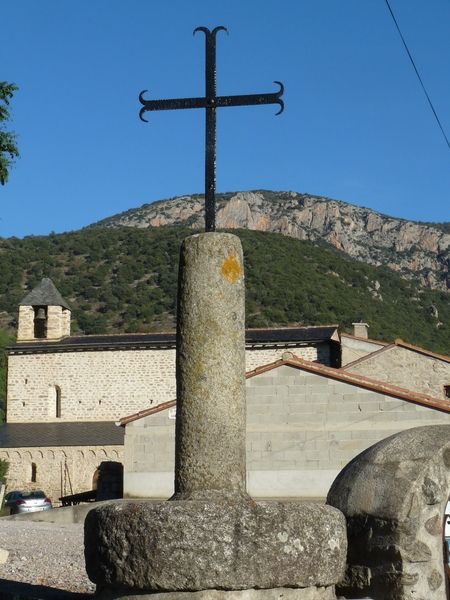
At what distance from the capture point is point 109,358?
135ft

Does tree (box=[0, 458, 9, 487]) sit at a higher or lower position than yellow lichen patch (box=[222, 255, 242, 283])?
lower

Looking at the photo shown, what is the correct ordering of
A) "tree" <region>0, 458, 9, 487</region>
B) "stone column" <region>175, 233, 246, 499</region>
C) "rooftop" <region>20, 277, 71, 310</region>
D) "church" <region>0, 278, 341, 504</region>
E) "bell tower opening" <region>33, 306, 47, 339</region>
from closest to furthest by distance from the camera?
"stone column" <region>175, 233, 246, 499</region> → "tree" <region>0, 458, 9, 487</region> → "church" <region>0, 278, 341, 504</region> → "rooftop" <region>20, 277, 71, 310</region> → "bell tower opening" <region>33, 306, 47, 339</region>

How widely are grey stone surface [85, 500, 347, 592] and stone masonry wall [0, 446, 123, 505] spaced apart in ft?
108

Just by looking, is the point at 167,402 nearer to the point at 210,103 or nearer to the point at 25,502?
the point at 25,502

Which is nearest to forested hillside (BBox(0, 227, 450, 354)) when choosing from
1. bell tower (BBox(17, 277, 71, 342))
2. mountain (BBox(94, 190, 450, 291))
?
bell tower (BBox(17, 277, 71, 342))

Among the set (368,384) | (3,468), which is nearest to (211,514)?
(368,384)

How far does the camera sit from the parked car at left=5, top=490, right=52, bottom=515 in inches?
1174

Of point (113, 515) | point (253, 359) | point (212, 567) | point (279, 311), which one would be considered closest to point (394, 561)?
point (212, 567)

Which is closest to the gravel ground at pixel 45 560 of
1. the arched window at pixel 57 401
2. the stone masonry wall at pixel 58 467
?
the stone masonry wall at pixel 58 467

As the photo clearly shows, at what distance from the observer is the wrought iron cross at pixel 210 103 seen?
5316mm

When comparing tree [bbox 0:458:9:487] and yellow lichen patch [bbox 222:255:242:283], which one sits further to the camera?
tree [bbox 0:458:9:487]

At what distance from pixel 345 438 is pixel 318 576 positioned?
668 inches

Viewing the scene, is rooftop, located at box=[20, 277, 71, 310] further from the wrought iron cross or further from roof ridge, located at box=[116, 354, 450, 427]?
the wrought iron cross

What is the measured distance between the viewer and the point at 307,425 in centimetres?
2133
